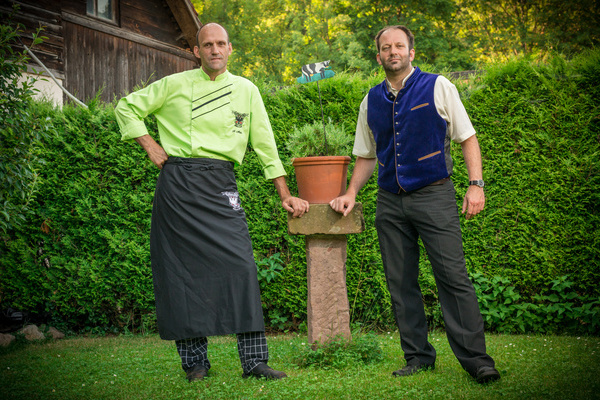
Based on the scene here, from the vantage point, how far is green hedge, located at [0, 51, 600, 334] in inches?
184

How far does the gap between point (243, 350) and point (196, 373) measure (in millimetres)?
351

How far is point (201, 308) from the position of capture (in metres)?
3.32

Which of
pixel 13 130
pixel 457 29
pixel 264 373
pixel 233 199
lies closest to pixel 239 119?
pixel 233 199

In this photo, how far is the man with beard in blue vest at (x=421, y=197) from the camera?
3104 mm

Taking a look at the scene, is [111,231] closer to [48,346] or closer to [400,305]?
[48,346]

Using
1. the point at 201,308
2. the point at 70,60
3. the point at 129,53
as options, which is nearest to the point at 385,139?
the point at 201,308

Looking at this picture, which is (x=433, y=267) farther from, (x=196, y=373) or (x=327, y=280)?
(x=196, y=373)

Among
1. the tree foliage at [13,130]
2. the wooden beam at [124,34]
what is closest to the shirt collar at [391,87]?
the tree foliage at [13,130]

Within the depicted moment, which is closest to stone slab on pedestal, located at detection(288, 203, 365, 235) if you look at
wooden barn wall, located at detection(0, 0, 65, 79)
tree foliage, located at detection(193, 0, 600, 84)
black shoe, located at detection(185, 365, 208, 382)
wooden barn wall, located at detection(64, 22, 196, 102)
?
black shoe, located at detection(185, 365, 208, 382)

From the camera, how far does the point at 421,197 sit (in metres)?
3.23

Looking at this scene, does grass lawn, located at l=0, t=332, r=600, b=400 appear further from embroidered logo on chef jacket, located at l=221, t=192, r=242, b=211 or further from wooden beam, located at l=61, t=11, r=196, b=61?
wooden beam, located at l=61, t=11, r=196, b=61

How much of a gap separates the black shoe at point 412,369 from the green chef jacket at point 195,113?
5.93 ft

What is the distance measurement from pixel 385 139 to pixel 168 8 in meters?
12.0

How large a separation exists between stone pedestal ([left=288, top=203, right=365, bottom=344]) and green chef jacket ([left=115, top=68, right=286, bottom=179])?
31.6 inches
